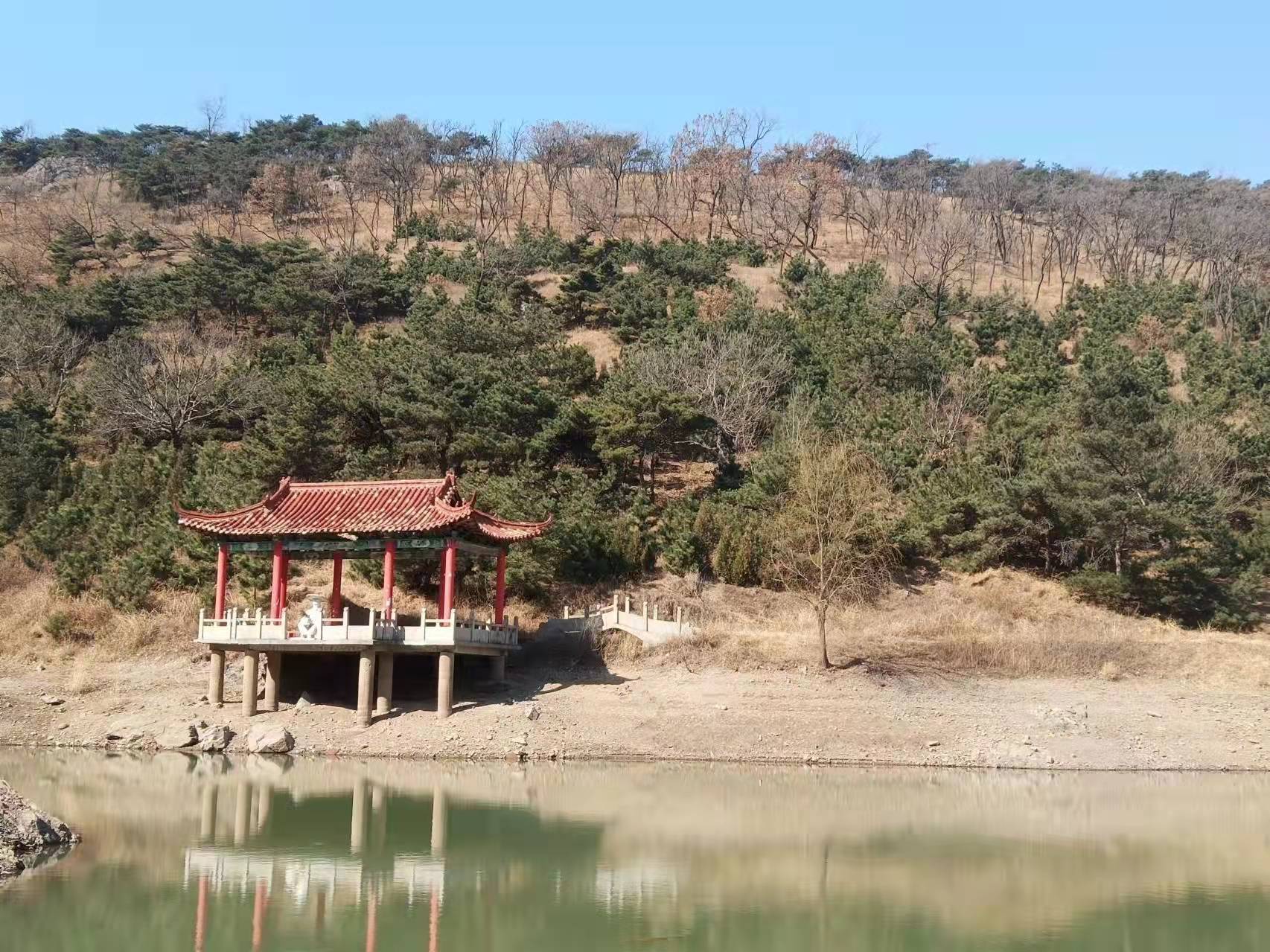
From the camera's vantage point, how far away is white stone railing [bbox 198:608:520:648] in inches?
1225

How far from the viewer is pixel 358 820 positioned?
22.1 m

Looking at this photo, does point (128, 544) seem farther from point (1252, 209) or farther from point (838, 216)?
point (1252, 209)

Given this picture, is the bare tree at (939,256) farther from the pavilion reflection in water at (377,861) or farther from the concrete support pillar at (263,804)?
the pavilion reflection in water at (377,861)

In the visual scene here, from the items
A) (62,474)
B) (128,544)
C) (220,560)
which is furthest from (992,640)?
(62,474)

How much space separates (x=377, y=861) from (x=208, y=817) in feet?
15.2

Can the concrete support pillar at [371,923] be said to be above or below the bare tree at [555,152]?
below

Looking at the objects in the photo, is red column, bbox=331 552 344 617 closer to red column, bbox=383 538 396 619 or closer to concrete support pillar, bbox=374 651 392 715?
red column, bbox=383 538 396 619

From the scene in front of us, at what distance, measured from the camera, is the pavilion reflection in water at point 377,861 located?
16672 mm

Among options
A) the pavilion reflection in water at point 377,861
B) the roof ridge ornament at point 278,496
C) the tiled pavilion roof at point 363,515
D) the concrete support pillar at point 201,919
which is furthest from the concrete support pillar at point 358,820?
the roof ridge ornament at point 278,496

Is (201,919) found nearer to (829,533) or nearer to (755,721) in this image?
(755,721)

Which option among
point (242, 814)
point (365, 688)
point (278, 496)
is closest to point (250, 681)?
point (365, 688)

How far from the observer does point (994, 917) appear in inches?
644

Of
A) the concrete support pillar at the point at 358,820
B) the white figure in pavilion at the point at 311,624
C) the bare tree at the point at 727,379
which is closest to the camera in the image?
the concrete support pillar at the point at 358,820

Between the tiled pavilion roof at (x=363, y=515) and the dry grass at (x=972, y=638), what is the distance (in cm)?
589
